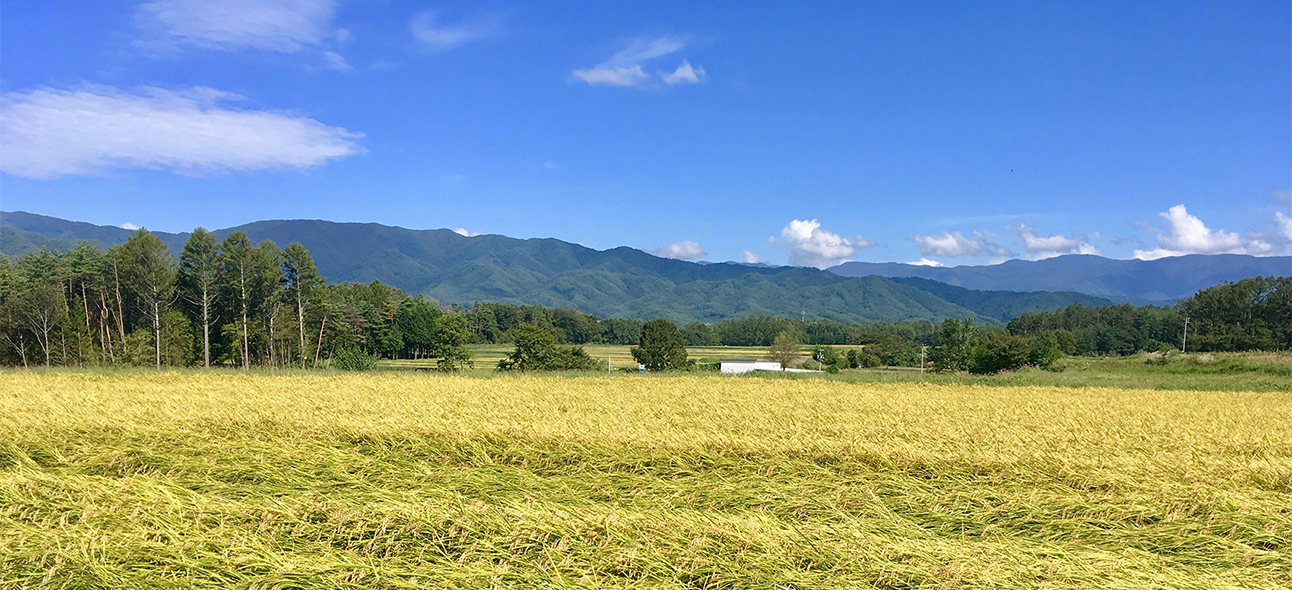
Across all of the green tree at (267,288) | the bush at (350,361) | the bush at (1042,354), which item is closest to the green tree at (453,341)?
the bush at (350,361)

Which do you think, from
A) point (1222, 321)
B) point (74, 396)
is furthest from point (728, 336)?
point (74, 396)

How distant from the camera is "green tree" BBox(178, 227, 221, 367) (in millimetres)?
38656

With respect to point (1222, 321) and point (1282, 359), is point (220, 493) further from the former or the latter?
point (1222, 321)

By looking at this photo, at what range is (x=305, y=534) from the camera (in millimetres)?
5504

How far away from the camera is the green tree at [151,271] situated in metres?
37.7

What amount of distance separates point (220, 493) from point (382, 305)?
6890cm

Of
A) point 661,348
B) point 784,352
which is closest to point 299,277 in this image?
point 661,348

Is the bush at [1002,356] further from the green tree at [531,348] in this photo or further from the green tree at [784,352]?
the green tree at [784,352]

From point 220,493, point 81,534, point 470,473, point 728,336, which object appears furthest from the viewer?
point 728,336

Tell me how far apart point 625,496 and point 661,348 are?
50.7 m

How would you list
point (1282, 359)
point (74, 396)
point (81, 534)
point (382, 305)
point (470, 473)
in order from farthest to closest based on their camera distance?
point (382, 305), point (1282, 359), point (74, 396), point (470, 473), point (81, 534)

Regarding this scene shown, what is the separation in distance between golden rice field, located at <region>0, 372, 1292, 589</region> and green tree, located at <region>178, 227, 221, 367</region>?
29.1 meters

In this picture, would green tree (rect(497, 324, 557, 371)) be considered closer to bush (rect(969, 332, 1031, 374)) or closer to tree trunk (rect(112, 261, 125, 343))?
tree trunk (rect(112, 261, 125, 343))

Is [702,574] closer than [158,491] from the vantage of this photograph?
Yes
